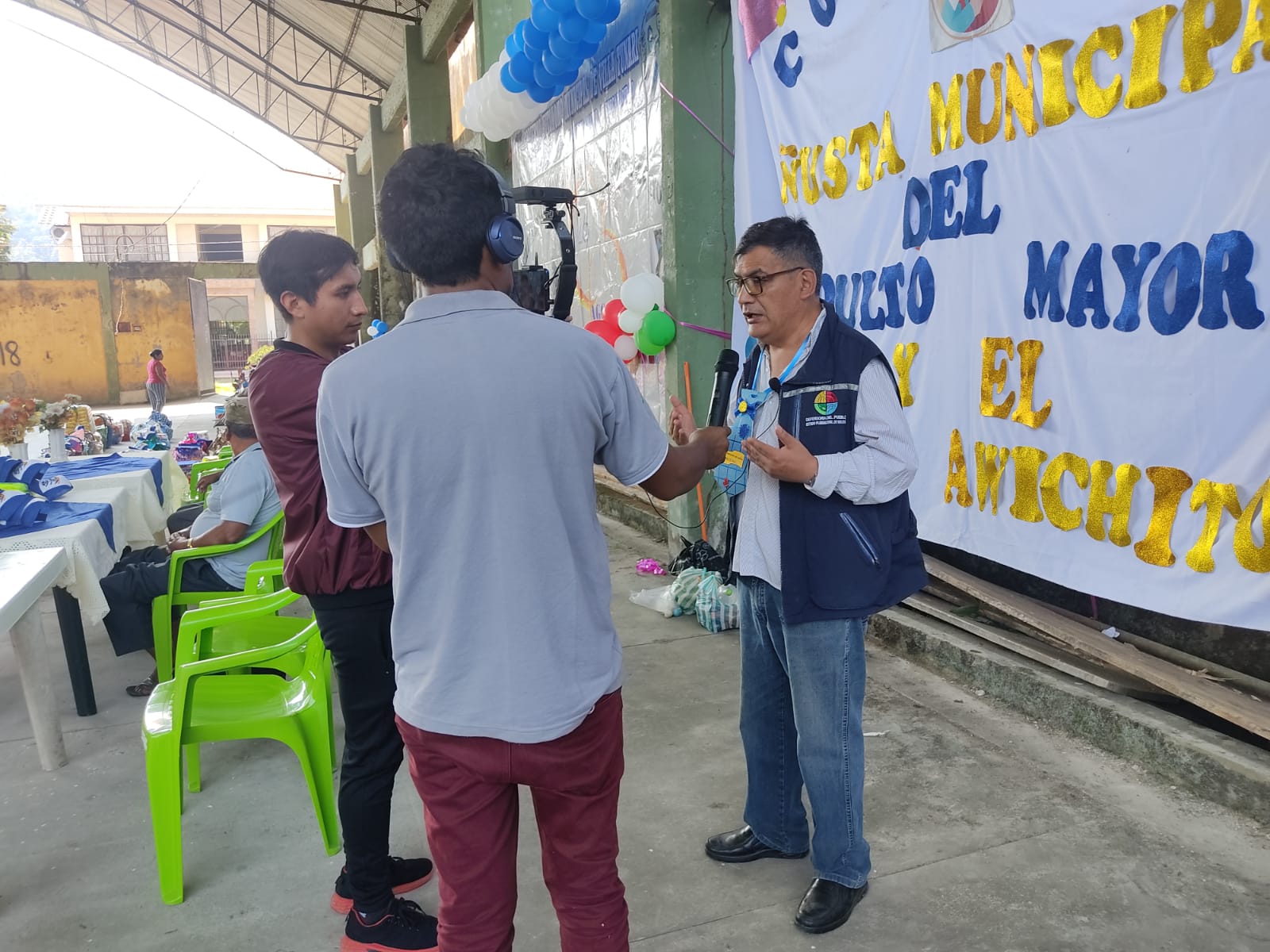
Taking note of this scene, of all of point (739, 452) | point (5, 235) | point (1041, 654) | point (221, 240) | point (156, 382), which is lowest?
point (1041, 654)

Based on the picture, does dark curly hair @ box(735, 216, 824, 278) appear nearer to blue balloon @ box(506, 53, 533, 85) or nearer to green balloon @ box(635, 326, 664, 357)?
green balloon @ box(635, 326, 664, 357)

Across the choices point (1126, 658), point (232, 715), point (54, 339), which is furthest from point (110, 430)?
point (54, 339)

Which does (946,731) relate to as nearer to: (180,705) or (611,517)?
(180,705)

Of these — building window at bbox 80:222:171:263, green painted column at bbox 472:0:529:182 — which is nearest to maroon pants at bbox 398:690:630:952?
green painted column at bbox 472:0:529:182

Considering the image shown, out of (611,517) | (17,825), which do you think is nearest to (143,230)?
(611,517)

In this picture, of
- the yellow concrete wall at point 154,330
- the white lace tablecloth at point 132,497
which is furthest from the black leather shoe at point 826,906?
the yellow concrete wall at point 154,330

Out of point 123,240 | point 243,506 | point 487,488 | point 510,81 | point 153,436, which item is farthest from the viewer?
point 123,240

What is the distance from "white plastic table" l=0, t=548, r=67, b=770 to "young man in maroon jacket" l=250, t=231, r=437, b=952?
1273mm

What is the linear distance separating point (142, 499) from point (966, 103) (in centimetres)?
412

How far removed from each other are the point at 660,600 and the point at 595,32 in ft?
10.6

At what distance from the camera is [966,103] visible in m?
2.95

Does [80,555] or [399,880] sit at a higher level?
[80,555]

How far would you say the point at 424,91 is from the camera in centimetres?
1228

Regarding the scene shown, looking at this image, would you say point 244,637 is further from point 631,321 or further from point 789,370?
point 631,321
